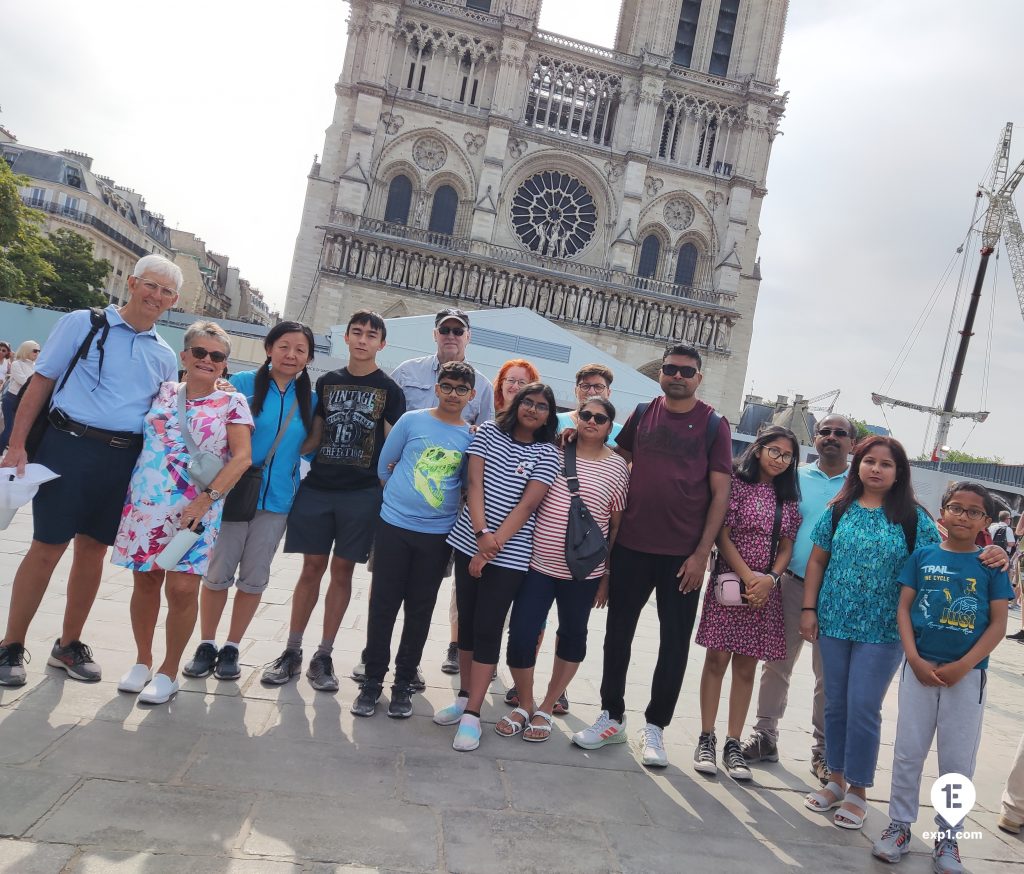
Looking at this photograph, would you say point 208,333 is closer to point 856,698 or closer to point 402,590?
point 402,590

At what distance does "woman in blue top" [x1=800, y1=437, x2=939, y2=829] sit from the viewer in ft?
11.7

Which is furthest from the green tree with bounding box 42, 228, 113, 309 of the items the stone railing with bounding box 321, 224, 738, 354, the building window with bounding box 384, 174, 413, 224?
the building window with bounding box 384, 174, 413, 224

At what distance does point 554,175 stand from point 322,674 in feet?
110

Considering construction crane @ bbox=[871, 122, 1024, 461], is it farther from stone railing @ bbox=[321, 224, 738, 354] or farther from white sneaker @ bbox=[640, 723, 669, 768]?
white sneaker @ bbox=[640, 723, 669, 768]

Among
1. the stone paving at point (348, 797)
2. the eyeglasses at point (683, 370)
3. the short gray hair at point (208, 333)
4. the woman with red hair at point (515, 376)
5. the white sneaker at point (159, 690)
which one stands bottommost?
the stone paving at point (348, 797)

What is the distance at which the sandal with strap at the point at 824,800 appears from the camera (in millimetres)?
3643

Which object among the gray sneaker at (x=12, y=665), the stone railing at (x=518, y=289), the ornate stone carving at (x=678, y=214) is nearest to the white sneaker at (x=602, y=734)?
the gray sneaker at (x=12, y=665)

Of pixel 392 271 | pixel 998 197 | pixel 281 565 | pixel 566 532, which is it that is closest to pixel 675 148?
pixel 392 271

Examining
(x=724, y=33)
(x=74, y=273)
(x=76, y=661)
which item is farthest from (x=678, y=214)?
(x=76, y=661)

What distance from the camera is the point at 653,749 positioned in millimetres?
3877

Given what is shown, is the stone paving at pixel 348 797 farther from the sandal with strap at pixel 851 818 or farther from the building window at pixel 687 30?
the building window at pixel 687 30

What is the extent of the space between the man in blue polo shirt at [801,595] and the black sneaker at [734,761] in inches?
9.3

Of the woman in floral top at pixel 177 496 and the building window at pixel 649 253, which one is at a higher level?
the building window at pixel 649 253

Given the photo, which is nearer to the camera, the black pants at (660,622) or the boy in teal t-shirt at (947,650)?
the boy in teal t-shirt at (947,650)
